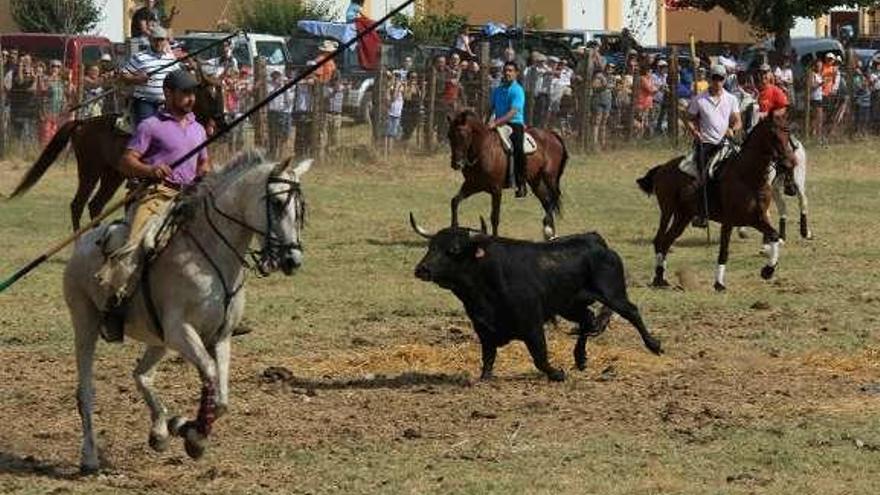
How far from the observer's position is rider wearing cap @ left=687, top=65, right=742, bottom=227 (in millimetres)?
18922

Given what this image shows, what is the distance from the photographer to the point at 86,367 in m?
10.2

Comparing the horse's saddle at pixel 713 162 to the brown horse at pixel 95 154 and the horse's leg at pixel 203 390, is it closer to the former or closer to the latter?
the brown horse at pixel 95 154

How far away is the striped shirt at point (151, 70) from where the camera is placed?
59.1 ft

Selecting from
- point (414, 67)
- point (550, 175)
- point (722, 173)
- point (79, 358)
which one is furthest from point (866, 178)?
point (79, 358)

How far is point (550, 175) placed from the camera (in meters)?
23.9

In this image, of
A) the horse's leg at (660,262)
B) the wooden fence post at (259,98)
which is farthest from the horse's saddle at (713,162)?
the wooden fence post at (259,98)

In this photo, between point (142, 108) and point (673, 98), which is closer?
point (142, 108)

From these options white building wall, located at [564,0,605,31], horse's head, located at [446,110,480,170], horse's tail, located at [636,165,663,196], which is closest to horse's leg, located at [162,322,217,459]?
horse's tail, located at [636,165,663,196]

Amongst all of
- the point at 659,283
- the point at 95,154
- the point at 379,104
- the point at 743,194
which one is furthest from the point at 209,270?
the point at 379,104

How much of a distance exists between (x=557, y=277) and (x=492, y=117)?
11.1 meters

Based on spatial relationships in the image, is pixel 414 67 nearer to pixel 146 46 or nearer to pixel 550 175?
pixel 550 175

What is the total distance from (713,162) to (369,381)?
693 centimetres

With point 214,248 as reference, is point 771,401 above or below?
below

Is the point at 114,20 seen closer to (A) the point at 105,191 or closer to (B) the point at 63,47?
(B) the point at 63,47
